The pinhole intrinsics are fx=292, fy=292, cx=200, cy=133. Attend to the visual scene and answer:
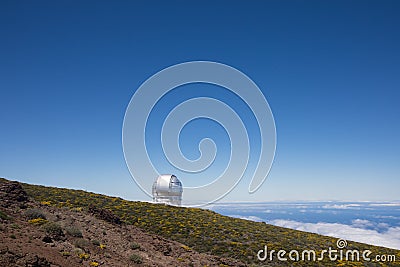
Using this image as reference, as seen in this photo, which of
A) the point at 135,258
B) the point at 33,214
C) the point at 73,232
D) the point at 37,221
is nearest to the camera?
the point at 135,258

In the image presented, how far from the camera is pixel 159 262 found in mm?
15797

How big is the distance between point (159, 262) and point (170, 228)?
10335mm

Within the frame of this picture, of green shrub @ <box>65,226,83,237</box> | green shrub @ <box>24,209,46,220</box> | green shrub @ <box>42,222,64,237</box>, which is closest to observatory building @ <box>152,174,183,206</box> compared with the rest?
green shrub @ <box>24,209,46,220</box>

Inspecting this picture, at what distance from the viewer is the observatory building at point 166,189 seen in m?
39.3

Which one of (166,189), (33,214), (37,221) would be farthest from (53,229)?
(166,189)

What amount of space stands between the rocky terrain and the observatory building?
17810 mm

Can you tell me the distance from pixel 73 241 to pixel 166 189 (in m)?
25.0

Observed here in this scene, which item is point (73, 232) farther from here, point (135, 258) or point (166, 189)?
point (166, 189)

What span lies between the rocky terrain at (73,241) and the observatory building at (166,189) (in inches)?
701

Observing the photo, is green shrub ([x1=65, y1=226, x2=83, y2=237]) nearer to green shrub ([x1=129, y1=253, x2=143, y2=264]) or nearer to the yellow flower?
the yellow flower

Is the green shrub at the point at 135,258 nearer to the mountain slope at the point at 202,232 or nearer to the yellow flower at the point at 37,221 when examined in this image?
the yellow flower at the point at 37,221

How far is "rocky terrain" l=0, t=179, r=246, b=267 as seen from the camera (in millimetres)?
11328

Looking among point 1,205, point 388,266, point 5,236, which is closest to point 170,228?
point 1,205

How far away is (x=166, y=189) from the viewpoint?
39219 millimetres
